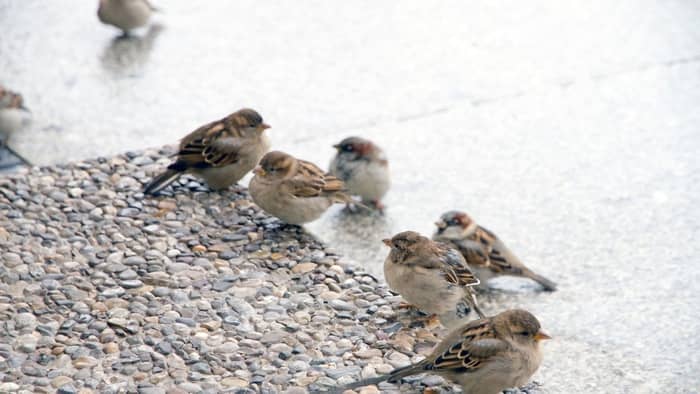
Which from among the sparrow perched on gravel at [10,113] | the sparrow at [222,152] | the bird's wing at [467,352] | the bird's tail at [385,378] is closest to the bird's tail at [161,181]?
the sparrow at [222,152]

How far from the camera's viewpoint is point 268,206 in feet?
19.5

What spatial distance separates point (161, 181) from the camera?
6316 millimetres

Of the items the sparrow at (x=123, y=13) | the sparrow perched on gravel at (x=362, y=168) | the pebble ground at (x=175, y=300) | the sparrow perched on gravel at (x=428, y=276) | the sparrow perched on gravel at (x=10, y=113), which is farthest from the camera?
the sparrow at (x=123, y=13)

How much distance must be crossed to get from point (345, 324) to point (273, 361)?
46 centimetres

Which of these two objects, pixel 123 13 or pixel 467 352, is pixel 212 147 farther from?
pixel 123 13

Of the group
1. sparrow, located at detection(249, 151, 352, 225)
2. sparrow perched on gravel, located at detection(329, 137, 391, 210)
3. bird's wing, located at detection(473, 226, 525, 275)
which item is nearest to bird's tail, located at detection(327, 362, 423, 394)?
sparrow, located at detection(249, 151, 352, 225)

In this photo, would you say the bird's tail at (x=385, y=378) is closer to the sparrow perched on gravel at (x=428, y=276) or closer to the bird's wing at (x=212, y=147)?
the sparrow perched on gravel at (x=428, y=276)

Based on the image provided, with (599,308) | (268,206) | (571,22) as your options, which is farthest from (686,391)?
(571,22)

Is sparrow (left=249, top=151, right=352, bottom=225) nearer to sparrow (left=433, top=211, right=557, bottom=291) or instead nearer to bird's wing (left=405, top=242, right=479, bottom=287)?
sparrow (left=433, top=211, right=557, bottom=291)

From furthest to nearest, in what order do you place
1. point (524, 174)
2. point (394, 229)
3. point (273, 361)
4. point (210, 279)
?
point (524, 174) < point (394, 229) < point (210, 279) < point (273, 361)

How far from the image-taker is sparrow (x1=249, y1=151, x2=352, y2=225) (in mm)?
5930

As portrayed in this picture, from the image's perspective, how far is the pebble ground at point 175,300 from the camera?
4715 millimetres

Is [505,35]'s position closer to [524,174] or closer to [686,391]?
[524,174]

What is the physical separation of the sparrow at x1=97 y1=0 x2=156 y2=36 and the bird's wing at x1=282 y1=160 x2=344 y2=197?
11.6 ft
